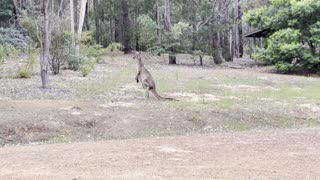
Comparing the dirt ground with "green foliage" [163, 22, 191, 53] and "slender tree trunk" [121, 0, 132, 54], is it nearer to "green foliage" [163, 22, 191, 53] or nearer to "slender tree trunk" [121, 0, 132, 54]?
"green foliage" [163, 22, 191, 53]

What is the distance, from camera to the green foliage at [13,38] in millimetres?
27594

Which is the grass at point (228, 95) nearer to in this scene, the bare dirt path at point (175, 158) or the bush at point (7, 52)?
the bare dirt path at point (175, 158)

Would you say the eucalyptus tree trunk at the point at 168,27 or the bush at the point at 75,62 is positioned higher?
the eucalyptus tree trunk at the point at 168,27

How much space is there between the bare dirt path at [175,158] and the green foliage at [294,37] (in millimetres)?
17472

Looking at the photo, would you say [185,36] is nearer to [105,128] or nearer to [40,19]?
[40,19]

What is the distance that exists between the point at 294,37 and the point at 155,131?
1831 centimetres

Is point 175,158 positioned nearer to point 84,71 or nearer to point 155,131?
point 155,131

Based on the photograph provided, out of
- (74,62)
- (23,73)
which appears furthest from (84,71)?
(23,73)

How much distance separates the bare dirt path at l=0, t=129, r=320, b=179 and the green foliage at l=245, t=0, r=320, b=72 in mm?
17472

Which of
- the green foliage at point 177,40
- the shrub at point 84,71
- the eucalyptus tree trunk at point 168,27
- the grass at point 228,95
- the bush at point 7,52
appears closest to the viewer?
the grass at point 228,95

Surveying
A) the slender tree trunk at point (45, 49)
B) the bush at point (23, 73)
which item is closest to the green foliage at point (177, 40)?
the bush at point (23, 73)

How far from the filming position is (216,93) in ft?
55.8

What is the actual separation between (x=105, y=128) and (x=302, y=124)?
5.04 meters

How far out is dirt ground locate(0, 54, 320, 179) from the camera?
23.6 feet
